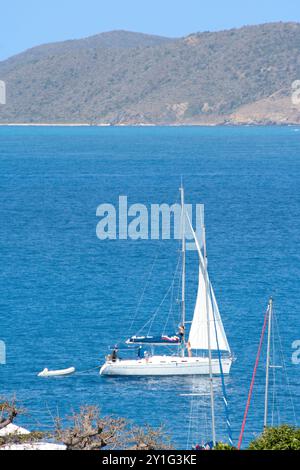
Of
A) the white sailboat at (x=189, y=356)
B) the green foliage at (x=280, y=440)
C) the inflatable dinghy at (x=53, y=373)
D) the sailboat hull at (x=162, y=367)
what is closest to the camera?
the green foliage at (x=280, y=440)

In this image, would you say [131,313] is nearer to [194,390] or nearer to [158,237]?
[194,390]

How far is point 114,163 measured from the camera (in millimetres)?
181875

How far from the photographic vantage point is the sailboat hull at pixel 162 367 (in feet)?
170

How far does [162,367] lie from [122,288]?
58.0ft

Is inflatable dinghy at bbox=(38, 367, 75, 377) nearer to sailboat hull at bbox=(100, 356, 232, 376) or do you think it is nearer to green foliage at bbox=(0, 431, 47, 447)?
sailboat hull at bbox=(100, 356, 232, 376)

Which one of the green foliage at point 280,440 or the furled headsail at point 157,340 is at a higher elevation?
the furled headsail at point 157,340

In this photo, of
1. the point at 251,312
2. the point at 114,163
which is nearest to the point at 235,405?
the point at 251,312

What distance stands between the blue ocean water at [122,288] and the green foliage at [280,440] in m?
12.5

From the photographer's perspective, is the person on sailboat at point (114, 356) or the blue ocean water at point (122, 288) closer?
the blue ocean water at point (122, 288)

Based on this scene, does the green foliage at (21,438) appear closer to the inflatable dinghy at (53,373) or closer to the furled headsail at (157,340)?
the inflatable dinghy at (53,373)

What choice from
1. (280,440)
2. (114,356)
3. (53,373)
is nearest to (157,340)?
(114,356)

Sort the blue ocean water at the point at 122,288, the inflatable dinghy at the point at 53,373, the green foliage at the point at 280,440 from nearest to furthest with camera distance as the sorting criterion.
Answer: the green foliage at the point at 280,440 → the blue ocean water at the point at 122,288 → the inflatable dinghy at the point at 53,373

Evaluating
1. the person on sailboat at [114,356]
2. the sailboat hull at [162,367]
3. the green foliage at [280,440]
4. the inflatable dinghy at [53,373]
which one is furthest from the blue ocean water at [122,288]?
the green foliage at [280,440]
